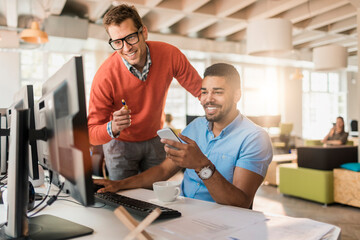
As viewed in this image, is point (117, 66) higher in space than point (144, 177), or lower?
higher

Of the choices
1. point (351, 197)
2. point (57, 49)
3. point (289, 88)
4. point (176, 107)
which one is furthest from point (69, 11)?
point (289, 88)

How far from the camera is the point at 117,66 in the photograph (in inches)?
76.5

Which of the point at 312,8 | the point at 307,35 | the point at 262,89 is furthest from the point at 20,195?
the point at 262,89

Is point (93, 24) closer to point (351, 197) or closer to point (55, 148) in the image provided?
point (351, 197)

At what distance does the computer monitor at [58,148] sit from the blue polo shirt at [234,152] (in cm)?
69

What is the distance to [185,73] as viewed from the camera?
2.10 meters

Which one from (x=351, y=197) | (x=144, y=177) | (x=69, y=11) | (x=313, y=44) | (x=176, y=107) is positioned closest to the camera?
(x=144, y=177)

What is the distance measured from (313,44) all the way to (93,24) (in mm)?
6243

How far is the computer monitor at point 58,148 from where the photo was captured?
28.4 inches

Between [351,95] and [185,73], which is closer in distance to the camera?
[185,73]

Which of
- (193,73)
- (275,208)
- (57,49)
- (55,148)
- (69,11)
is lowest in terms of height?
(275,208)

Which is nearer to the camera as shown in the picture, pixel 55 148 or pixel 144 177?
pixel 55 148

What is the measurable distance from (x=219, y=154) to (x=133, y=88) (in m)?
0.68

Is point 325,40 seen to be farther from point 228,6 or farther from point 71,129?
point 71,129
